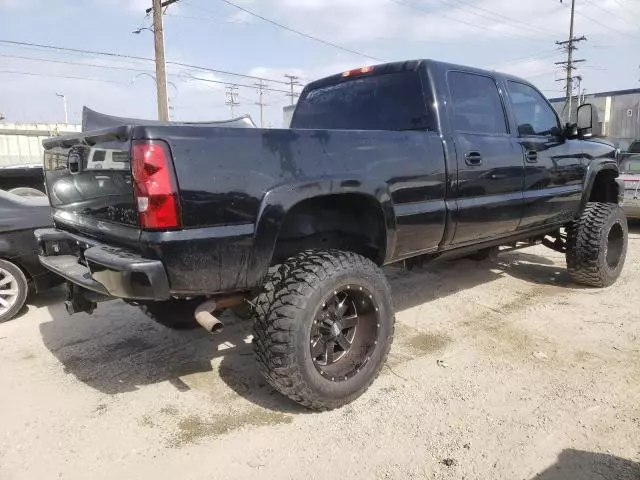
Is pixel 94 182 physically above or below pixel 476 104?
below

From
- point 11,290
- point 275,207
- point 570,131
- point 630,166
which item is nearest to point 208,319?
point 275,207

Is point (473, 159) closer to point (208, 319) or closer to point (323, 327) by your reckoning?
point (323, 327)

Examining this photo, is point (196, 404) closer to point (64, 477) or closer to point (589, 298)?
point (64, 477)

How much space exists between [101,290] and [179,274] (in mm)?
470

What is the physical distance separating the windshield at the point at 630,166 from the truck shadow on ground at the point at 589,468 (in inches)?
354

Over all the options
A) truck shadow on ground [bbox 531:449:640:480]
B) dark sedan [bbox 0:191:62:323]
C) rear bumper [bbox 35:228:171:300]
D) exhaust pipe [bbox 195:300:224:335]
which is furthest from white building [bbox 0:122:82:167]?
truck shadow on ground [bbox 531:449:640:480]

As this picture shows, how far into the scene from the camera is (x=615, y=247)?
5484 mm

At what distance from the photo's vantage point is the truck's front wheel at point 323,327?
265 centimetres

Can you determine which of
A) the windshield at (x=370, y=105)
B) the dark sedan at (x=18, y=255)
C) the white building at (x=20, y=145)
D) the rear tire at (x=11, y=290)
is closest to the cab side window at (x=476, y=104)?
the windshield at (x=370, y=105)

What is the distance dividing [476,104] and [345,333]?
6.97ft

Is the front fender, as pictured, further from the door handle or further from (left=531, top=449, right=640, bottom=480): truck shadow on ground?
(left=531, top=449, right=640, bottom=480): truck shadow on ground

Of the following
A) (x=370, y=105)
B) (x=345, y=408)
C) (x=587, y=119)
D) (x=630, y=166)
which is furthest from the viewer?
(x=630, y=166)

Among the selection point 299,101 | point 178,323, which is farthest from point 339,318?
point 299,101

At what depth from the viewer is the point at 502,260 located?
6613 millimetres
